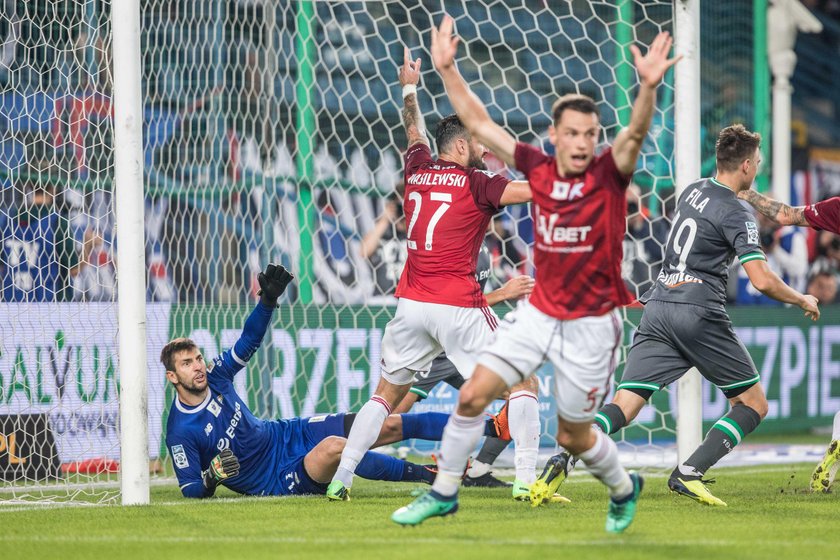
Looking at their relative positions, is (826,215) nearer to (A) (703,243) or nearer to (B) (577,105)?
(A) (703,243)

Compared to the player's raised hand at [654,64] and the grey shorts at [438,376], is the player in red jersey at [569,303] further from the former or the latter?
the grey shorts at [438,376]

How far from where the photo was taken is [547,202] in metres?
5.48

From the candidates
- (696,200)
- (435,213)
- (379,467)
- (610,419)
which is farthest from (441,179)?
(379,467)

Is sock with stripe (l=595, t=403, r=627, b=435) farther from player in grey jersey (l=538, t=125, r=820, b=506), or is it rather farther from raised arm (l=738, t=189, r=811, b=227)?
raised arm (l=738, t=189, r=811, b=227)

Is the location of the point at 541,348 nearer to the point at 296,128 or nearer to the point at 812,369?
the point at 296,128

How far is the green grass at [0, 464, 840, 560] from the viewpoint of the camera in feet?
16.9

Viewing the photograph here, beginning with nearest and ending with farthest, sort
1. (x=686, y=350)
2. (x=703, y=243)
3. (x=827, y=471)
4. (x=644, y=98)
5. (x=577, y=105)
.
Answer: (x=644, y=98) → (x=577, y=105) → (x=703, y=243) → (x=686, y=350) → (x=827, y=471)

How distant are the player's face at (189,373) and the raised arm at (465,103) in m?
2.64

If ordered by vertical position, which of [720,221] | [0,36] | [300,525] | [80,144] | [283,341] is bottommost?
[300,525]

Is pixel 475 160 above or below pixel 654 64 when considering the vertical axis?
below

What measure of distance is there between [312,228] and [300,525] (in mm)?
5205

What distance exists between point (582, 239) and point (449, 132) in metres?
1.86

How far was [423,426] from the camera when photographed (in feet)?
25.2

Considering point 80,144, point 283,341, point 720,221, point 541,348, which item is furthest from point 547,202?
point 283,341
